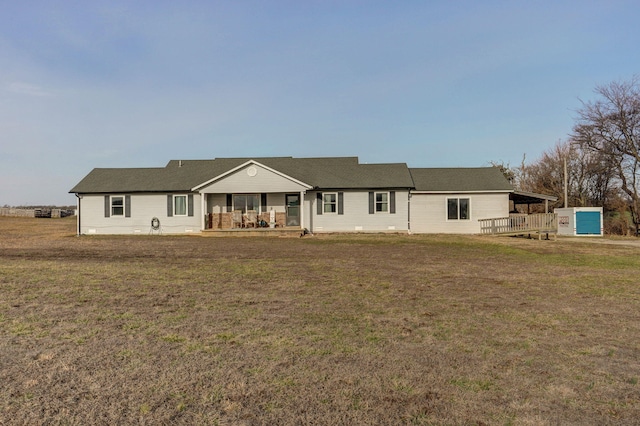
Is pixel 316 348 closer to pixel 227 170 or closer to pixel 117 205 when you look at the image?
pixel 227 170

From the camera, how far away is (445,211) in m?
26.2

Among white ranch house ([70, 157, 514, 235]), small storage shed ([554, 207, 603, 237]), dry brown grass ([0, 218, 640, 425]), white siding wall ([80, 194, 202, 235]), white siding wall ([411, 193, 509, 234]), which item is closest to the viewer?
dry brown grass ([0, 218, 640, 425])

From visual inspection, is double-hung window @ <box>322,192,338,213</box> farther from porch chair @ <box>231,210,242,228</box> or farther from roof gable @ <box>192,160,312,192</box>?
porch chair @ <box>231,210,242,228</box>

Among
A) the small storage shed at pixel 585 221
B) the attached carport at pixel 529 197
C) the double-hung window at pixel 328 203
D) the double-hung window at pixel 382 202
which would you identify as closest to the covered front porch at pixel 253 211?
the double-hung window at pixel 328 203

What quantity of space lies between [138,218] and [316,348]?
2425 cm

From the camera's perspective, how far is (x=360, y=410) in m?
Result: 3.54

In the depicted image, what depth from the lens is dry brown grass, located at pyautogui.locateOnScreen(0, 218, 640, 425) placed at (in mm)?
3562

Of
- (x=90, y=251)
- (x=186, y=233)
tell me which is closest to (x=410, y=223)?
(x=186, y=233)

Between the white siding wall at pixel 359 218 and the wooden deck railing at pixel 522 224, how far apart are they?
462 centimetres

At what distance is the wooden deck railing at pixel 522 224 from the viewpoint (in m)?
23.5

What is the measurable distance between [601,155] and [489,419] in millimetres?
39710

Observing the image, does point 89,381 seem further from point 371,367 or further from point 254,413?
point 371,367

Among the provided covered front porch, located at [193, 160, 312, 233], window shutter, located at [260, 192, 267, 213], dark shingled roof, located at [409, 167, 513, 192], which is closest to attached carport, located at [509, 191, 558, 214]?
dark shingled roof, located at [409, 167, 513, 192]

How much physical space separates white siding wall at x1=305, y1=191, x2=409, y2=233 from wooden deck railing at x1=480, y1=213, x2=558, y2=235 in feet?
15.2
